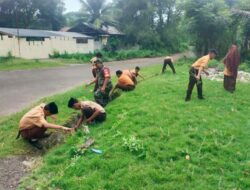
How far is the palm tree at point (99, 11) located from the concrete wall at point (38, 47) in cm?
1026

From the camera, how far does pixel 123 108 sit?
1123 cm

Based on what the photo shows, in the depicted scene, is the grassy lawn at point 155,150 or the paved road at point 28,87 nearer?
the grassy lawn at point 155,150

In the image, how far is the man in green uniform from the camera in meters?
11.9

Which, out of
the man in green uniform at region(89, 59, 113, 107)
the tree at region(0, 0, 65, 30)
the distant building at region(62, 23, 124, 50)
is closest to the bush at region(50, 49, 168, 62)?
the distant building at region(62, 23, 124, 50)

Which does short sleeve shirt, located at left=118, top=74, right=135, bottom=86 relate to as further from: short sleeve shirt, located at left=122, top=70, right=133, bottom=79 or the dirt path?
the dirt path

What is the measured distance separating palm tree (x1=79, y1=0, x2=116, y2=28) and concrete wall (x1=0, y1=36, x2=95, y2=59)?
10261 millimetres

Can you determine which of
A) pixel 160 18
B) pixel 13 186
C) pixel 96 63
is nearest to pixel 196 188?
pixel 13 186

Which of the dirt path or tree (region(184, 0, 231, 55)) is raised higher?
tree (region(184, 0, 231, 55))

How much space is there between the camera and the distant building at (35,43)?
3233 centimetres

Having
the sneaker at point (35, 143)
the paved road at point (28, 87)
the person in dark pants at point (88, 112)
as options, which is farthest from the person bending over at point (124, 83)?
the sneaker at point (35, 143)

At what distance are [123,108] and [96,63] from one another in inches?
76.0

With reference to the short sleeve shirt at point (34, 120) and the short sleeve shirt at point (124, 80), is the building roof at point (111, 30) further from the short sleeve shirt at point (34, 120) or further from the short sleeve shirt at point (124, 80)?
the short sleeve shirt at point (34, 120)

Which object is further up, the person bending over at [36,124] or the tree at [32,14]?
the tree at [32,14]

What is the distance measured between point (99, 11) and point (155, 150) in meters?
49.0
